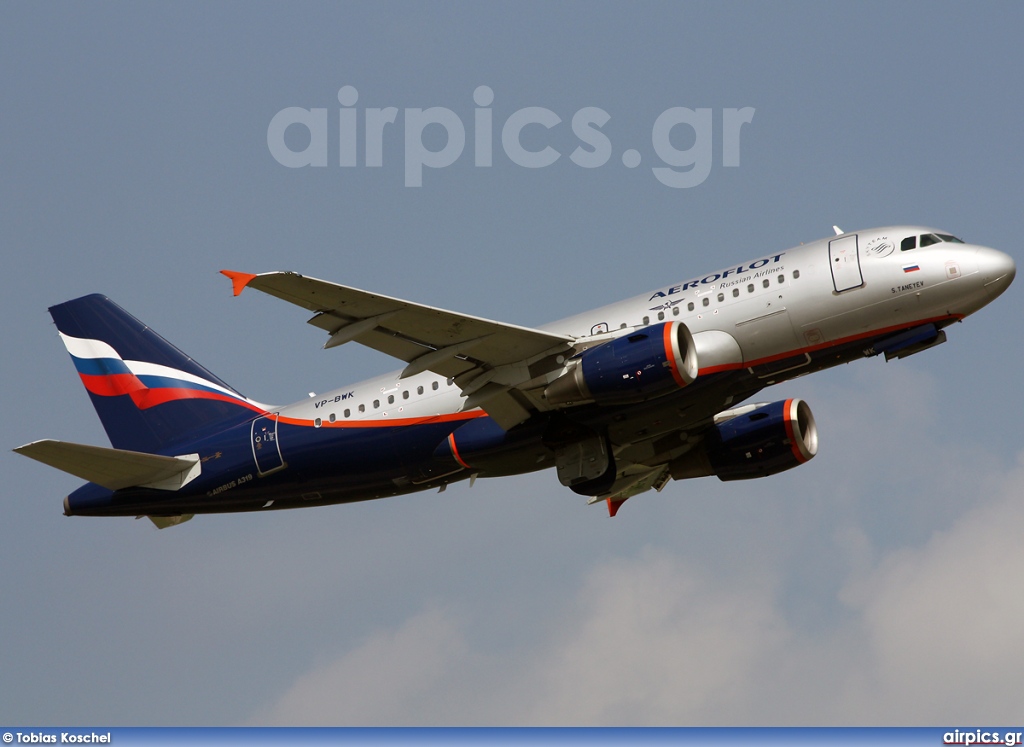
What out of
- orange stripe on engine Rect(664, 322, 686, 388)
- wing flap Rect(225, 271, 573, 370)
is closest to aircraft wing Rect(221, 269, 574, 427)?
wing flap Rect(225, 271, 573, 370)

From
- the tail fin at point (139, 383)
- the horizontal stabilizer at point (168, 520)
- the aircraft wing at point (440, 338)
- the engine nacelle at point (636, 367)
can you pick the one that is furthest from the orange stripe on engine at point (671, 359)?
the horizontal stabilizer at point (168, 520)

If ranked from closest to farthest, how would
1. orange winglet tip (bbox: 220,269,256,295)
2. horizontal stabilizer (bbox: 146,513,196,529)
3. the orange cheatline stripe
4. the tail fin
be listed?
orange winglet tip (bbox: 220,269,256,295) → the orange cheatline stripe → horizontal stabilizer (bbox: 146,513,196,529) → the tail fin

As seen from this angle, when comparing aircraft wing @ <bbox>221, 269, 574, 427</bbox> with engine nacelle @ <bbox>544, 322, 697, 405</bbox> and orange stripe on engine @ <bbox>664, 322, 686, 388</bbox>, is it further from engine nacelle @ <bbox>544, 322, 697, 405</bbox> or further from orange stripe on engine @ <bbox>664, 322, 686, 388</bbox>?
orange stripe on engine @ <bbox>664, 322, 686, 388</bbox>

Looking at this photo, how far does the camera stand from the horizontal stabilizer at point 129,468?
4153 centimetres

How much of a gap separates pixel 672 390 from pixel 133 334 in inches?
784

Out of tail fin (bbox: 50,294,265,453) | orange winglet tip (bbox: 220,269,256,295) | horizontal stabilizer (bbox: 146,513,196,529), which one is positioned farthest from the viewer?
tail fin (bbox: 50,294,265,453)

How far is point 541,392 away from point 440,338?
3.32 m

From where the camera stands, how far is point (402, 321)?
119 ft

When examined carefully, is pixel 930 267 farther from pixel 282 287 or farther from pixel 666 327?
pixel 282 287

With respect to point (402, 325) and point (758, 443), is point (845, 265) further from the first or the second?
point (402, 325)

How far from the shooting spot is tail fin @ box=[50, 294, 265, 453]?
149 ft

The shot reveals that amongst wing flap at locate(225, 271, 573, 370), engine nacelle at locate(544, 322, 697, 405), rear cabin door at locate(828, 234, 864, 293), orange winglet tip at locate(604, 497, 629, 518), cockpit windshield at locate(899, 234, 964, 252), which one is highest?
cockpit windshield at locate(899, 234, 964, 252)

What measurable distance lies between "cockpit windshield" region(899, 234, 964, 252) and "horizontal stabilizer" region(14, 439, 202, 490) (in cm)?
2162

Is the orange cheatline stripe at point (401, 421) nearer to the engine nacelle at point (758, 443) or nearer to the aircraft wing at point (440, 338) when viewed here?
the aircraft wing at point (440, 338)
